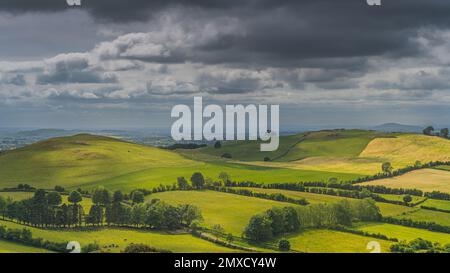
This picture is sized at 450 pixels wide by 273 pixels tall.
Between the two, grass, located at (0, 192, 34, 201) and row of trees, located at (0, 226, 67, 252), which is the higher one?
grass, located at (0, 192, 34, 201)

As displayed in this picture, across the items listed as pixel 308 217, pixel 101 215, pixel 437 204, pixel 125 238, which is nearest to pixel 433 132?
pixel 437 204

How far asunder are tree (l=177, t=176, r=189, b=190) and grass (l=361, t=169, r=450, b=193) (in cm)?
1842

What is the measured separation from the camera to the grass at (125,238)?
25375 mm

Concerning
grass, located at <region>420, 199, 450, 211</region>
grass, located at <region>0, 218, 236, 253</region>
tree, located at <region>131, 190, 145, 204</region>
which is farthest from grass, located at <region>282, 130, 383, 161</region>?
grass, located at <region>0, 218, 236, 253</region>

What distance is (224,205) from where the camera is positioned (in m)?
35.4

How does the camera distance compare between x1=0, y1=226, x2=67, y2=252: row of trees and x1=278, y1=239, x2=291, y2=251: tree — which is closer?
x1=0, y1=226, x2=67, y2=252: row of trees

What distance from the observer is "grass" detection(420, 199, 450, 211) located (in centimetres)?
3634

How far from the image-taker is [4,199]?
1239 inches

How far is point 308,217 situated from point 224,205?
7838mm

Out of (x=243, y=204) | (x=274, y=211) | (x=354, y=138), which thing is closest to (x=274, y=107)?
(x=243, y=204)

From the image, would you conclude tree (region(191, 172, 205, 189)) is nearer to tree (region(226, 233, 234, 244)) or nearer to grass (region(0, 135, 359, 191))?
grass (region(0, 135, 359, 191))

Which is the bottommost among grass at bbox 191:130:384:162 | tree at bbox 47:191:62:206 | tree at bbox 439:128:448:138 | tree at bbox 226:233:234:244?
tree at bbox 226:233:234:244

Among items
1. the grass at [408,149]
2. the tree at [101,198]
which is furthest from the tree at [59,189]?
the grass at [408,149]

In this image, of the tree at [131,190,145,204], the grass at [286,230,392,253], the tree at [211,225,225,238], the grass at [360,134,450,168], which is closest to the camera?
the grass at [286,230,392,253]
